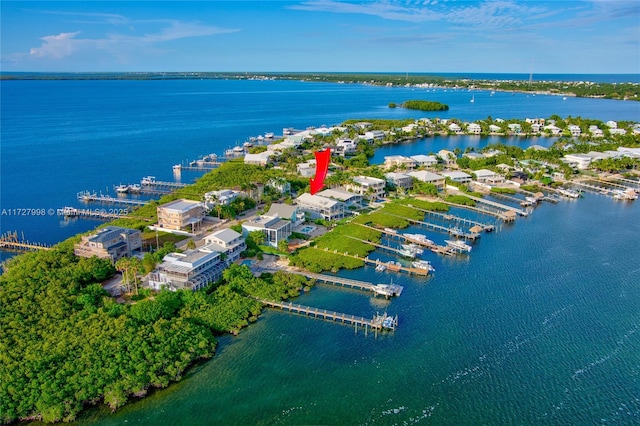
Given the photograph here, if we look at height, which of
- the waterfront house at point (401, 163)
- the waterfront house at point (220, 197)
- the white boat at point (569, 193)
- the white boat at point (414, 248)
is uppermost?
the waterfront house at point (401, 163)

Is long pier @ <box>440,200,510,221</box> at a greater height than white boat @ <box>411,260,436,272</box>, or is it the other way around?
long pier @ <box>440,200,510,221</box>

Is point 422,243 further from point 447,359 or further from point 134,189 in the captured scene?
point 134,189

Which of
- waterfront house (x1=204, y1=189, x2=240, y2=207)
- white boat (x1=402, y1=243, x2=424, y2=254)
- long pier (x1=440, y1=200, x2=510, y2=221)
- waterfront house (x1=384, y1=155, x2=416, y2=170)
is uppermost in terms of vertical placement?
waterfront house (x1=384, y1=155, x2=416, y2=170)

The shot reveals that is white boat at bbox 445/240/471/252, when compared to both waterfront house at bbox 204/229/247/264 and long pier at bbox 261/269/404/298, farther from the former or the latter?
waterfront house at bbox 204/229/247/264

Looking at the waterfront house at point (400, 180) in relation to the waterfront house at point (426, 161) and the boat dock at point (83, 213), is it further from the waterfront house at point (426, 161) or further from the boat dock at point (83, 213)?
the boat dock at point (83, 213)

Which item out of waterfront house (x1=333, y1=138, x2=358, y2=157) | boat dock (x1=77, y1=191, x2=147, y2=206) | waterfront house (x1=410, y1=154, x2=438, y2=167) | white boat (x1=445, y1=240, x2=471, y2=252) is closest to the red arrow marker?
white boat (x1=445, y1=240, x2=471, y2=252)

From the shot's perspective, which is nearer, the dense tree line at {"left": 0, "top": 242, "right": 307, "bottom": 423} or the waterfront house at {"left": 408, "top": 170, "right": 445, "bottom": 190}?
the dense tree line at {"left": 0, "top": 242, "right": 307, "bottom": 423}

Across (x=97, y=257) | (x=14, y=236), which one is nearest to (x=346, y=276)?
(x=97, y=257)

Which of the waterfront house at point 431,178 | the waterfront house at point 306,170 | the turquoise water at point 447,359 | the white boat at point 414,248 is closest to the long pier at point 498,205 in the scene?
the waterfront house at point 431,178
